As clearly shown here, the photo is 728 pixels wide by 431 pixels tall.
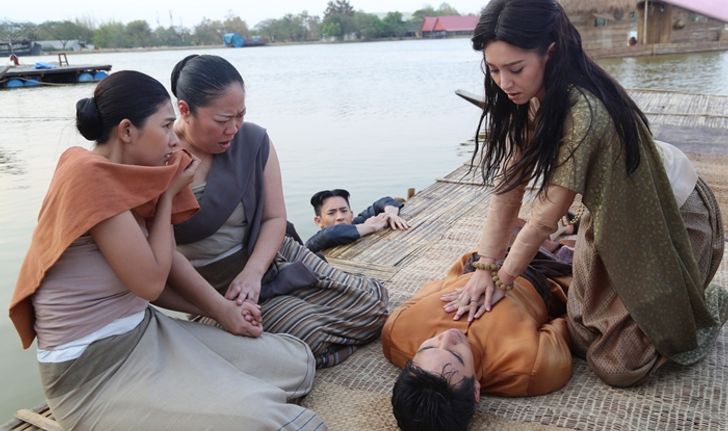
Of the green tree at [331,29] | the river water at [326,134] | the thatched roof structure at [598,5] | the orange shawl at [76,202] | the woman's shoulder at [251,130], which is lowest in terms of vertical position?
the river water at [326,134]

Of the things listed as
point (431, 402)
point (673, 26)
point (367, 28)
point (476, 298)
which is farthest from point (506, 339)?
point (367, 28)

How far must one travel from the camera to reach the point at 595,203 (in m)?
1.88

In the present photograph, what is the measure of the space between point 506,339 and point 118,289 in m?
1.19

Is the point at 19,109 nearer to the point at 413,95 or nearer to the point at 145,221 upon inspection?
the point at 413,95

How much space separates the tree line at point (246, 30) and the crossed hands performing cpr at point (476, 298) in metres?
57.5

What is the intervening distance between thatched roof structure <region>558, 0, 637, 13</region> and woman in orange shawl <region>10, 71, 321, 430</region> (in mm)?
18551

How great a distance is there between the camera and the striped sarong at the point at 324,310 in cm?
227

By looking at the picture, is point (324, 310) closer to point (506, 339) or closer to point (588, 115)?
point (506, 339)

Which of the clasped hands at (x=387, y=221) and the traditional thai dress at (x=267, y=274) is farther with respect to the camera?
the clasped hands at (x=387, y=221)

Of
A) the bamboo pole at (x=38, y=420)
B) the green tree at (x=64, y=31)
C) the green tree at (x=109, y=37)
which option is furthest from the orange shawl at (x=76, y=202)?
the green tree at (x=109, y=37)

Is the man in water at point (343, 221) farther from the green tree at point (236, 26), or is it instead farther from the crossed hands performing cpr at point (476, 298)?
the green tree at point (236, 26)

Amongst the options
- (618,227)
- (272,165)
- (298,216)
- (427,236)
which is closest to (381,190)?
(298,216)

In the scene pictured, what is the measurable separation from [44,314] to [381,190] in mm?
5477

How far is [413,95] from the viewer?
15.4 meters
